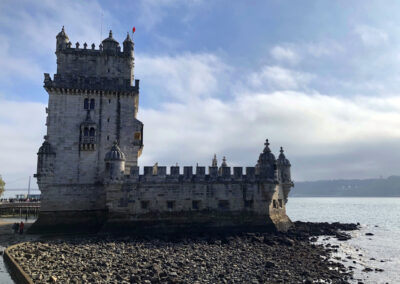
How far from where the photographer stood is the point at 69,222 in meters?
29.5

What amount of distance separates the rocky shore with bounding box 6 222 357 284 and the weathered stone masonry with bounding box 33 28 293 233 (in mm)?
2586

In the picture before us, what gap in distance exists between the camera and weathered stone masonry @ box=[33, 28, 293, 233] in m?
28.2

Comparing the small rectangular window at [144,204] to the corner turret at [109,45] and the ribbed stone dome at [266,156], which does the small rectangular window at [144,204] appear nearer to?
the ribbed stone dome at [266,156]

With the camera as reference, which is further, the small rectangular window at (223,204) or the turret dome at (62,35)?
the turret dome at (62,35)

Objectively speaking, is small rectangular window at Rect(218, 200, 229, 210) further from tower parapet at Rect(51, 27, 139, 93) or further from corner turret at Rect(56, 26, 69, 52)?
corner turret at Rect(56, 26, 69, 52)

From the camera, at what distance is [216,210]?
2900cm

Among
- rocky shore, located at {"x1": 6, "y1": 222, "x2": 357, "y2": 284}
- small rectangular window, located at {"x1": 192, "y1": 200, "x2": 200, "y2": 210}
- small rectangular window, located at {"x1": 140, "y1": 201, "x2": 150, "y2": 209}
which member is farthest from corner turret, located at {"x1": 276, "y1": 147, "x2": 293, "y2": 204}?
small rectangular window, located at {"x1": 140, "y1": 201, "x2": 150, "y2": 209}

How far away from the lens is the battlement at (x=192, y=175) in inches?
1118

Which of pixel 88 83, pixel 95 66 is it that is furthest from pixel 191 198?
pixel 95 66

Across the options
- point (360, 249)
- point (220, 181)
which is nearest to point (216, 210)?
point (220, 181)

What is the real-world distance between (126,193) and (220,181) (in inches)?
339

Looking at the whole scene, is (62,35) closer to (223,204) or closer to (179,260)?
(223,204)

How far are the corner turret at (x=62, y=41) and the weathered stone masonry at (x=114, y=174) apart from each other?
92 millimetres

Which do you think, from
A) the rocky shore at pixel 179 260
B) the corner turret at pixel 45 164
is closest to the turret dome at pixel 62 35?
the corner turret at pixel 45 164
